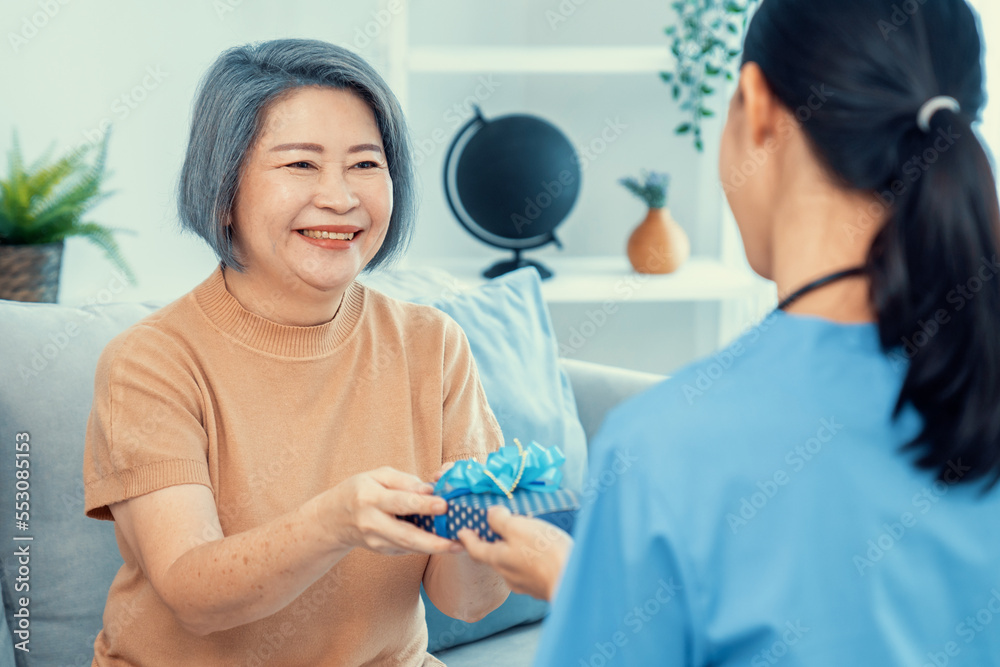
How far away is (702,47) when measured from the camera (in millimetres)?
2342

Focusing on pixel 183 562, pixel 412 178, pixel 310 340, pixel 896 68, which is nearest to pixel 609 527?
pixel 896 68

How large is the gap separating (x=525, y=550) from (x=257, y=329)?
53cm

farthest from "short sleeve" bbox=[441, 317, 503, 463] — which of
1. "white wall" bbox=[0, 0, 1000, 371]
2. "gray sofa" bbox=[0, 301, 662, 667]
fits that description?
"white wall" bbox=[0, 0, 1000, 371]

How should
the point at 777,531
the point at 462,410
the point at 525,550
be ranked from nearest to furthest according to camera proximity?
the point at 777,531 < the point at 525,550 < the point at 462,410

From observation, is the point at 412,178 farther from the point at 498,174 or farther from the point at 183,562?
the point at 498,174

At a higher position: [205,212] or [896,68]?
[896,68]

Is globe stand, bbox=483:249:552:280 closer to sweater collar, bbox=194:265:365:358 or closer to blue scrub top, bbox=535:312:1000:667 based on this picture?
sweater collar, bbox=194:265:365:358

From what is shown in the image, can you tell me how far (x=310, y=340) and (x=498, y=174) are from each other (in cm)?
123

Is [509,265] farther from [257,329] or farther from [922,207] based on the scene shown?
[922,207]

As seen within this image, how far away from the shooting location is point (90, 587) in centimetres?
124

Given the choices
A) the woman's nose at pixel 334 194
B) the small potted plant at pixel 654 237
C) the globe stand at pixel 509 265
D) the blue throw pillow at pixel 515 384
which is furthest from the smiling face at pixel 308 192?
the small potted plant at pixel 654 237

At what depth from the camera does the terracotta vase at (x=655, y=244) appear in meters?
2.45

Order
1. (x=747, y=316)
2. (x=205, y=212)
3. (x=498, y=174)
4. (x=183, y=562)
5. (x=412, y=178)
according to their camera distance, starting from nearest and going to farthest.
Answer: (x=183, y=562), (x=205, y=212), (x=412, y=178), (x=498, y=174), (x=747, y=316)

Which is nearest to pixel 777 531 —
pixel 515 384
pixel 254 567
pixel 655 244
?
pixel 254 567
